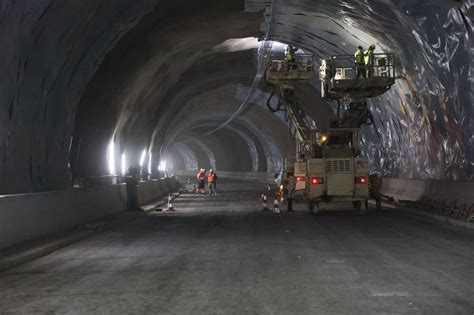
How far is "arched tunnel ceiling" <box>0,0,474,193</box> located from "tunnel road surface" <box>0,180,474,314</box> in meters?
3.16

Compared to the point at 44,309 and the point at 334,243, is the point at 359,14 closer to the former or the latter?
the point at 334,243

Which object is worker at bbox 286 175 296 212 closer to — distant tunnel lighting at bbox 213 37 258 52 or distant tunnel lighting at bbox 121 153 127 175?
distant tunnel lighting at bbox 213 37 258 52

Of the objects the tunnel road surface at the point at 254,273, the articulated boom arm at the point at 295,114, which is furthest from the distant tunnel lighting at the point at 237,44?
the tunnel road surface at the point at 254,273

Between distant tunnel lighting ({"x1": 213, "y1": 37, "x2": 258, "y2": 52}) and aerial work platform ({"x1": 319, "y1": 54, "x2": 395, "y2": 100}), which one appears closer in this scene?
aerial work platform ({"x1": 319, "y1": 54, "x2": 395, "y2": 100})

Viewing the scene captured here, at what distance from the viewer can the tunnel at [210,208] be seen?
8.66m

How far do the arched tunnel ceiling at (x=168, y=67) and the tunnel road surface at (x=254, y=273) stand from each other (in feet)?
10.4

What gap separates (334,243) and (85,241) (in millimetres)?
5682

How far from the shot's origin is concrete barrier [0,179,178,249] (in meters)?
13.0

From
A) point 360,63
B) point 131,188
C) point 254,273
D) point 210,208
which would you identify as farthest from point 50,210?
point 360,63

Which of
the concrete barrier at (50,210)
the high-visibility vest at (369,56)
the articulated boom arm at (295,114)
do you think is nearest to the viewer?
the concrete barrier at (50,210)

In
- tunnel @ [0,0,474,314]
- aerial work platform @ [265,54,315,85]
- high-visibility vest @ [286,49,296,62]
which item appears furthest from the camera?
aerial work platform @ [265,54,315,85]

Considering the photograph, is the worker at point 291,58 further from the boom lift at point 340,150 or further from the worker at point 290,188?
the worker at point 290,188

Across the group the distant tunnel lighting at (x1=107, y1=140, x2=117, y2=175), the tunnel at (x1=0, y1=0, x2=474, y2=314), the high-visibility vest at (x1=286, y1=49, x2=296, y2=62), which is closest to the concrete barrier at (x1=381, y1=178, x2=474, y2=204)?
the tunnel at (x1=0, y1=0, x2=474, y2=314)

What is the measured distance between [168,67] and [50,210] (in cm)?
1356
